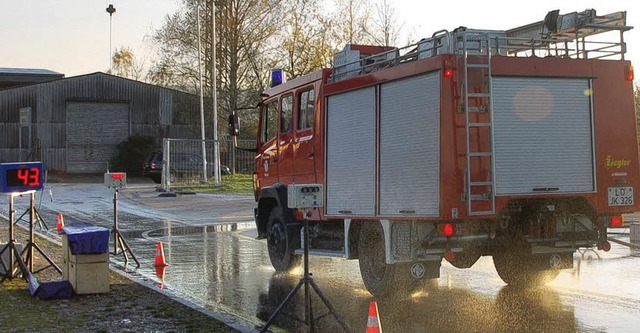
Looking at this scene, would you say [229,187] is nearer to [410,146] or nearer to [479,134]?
[410,146]

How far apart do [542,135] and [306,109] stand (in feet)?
12.5

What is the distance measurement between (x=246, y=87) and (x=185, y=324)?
3573cm

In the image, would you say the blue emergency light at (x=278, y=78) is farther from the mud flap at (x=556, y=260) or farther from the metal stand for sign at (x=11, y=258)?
the mud flap at (x=556, y=260)

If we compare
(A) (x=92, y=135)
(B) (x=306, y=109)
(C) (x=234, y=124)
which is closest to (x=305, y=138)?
(B) (x=306, y=109)

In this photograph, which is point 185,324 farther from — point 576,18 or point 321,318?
point 576,18

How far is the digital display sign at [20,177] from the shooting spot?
1024cm

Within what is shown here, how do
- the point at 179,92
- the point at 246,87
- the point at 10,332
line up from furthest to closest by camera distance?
the point at 179,92 < the point at 246,87 < the point at 10,332

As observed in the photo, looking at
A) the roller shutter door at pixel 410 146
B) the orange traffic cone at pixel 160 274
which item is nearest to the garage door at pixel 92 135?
the orange traffic cone at pixel 160 274

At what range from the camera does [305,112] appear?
11281mm

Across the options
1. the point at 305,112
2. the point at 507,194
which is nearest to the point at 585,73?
the point at 507,194

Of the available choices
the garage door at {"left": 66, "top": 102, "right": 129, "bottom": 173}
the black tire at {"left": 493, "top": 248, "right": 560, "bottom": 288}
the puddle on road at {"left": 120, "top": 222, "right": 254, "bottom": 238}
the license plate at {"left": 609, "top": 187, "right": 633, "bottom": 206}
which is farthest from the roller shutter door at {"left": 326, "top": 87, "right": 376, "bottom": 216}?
the garage door at {"left": 66, "top": 102, "right": 129, "bottom": 173}

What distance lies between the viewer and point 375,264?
31.4 feet

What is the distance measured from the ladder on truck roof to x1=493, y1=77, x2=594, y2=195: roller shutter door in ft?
0.38

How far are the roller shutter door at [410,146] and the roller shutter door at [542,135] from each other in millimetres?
725
